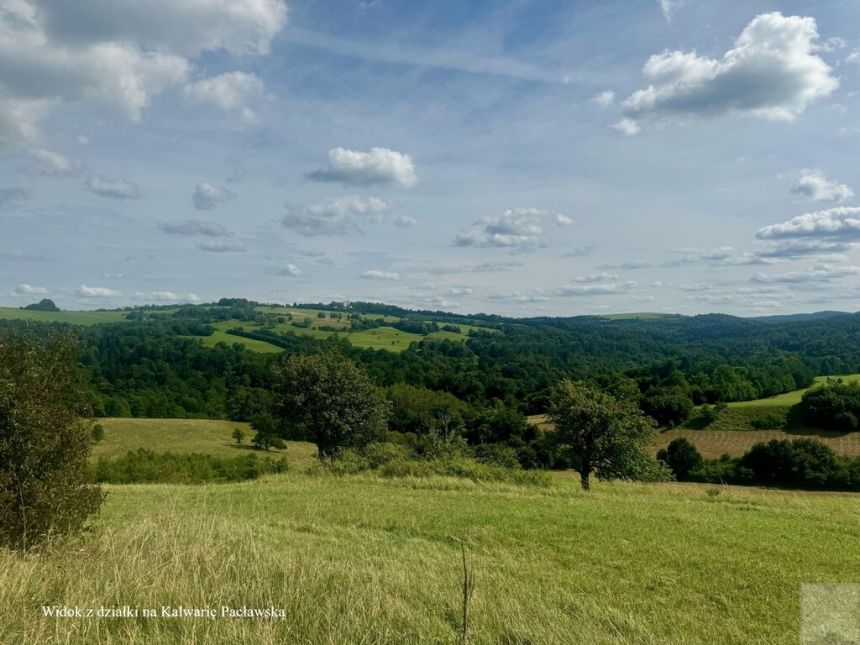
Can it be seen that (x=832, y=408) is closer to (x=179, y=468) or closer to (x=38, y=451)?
(x=179, y=468)

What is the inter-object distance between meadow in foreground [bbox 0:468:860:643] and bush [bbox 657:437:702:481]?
65.9 m

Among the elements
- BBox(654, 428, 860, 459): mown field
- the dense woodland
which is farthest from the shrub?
BBox(654, 428, 860, 459): mown field

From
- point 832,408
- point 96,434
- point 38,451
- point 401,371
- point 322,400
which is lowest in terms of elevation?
point 401,371

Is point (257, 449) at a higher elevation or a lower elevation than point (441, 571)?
lower

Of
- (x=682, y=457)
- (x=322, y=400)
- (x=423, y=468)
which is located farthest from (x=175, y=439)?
(x=682, y=457)

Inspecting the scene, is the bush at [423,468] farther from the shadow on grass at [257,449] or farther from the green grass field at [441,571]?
the shadow on grass at [257,449]

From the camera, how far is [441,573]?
30.0 feet

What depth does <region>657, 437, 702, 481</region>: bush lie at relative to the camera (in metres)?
77.2

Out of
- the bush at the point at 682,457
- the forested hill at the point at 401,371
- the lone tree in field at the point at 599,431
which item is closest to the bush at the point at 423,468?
the lone tree in field at the point at 599,431

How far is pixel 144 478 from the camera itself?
44.5 metres

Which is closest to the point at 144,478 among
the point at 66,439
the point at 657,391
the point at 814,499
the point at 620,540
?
the point at 66,439

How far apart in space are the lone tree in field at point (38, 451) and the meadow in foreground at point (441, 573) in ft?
3.14

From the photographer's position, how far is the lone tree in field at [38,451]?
31.6 ft

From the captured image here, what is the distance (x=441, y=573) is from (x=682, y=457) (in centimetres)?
7934
